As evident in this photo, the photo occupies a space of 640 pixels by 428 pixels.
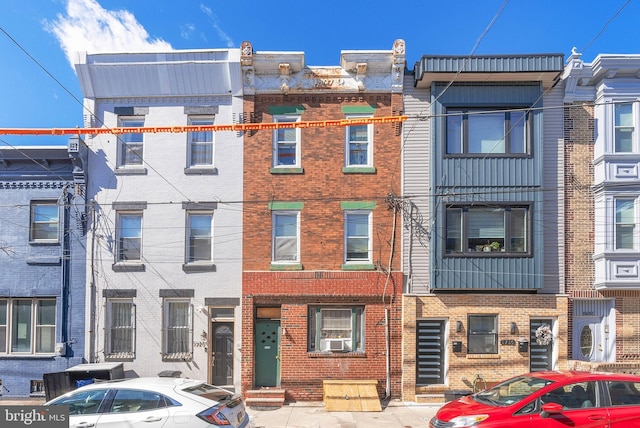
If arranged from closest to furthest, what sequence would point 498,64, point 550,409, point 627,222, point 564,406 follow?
point 550,409 → point 564,406 → point 498,64 → point 627,222

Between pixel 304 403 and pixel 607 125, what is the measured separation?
11397 millimetres

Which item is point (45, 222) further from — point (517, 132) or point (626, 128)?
point (626, 128)

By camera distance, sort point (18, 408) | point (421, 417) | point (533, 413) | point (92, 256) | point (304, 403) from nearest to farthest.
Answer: point (533, 413), point (18, 408), point (421, 417), point (304, 403), point (92, 256)

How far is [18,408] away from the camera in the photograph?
840 centimetres

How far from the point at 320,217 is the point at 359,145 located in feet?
7.99

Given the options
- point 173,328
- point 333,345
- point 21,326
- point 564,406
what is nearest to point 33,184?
point 21,326

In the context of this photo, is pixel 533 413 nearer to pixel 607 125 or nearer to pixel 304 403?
pixel 304 403

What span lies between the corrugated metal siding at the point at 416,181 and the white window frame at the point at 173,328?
247 inches

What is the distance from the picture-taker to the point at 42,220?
14.3 meters

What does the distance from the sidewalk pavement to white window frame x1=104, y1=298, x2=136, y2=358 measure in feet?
13.2

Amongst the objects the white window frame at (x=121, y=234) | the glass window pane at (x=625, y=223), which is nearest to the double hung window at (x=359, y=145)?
the white window frame at (x=121, y=234)

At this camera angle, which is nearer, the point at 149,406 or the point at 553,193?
the point at 149,406

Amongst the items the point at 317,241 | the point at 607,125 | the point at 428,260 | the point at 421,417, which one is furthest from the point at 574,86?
the point at 421,417

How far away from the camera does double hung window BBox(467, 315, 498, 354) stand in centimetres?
1322
